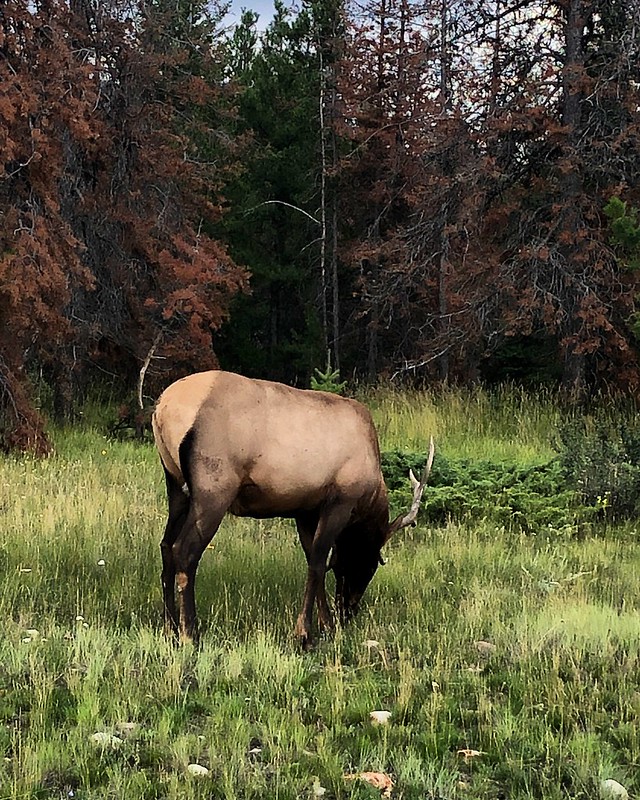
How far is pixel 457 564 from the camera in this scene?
755cm

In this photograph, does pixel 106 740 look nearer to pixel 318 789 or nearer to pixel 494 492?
pixel 318 789

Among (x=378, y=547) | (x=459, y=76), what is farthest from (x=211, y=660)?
(x=459, y=76)

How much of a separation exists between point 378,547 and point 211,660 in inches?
71.5

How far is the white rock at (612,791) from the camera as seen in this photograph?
3.43 meters

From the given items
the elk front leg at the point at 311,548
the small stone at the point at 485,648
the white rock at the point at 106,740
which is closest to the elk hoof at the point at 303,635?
the elk front leg at the point at 311,548

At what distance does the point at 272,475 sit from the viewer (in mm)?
5621

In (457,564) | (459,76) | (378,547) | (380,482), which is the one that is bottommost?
(457,564)

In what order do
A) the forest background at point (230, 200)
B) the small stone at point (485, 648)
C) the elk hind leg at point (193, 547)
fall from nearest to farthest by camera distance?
the small stone at point (485, 648) < the elk hind leg at point (193, 547) < the forest background at point (230, 200)

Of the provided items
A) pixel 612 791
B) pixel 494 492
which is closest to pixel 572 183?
pixel 494 492

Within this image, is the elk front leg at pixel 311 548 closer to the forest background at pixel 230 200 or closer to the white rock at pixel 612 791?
the white rock at pixel 612 791

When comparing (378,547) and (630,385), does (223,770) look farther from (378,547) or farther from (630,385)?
(630,385)

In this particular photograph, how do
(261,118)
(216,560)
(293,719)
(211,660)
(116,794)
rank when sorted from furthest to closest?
1. (261,118)
2. (216,560)
3. (211,660)
4. (293,719)
5. (116,794)

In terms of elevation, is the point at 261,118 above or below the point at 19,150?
above

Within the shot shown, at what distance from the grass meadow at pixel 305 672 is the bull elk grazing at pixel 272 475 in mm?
376
